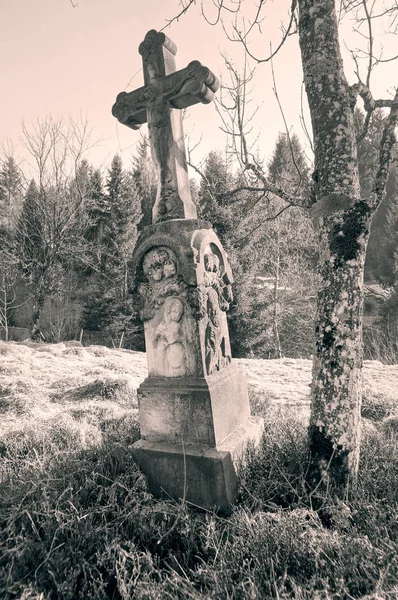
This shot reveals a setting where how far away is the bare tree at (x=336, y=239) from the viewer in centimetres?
270

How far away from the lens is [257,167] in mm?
3703

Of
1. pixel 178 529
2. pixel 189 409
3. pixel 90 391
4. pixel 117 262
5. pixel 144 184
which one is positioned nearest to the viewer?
pixel 178 529

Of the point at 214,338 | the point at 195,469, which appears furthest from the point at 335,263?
the point at 195,469

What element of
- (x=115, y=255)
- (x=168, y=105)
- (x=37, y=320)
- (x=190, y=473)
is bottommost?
(x=190, y=473)

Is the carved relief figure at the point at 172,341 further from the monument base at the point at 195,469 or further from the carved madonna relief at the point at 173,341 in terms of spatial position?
the monument base at the point at 195,469

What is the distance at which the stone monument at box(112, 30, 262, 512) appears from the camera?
3044 millimetres

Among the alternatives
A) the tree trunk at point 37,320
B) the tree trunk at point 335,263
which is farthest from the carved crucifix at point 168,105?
the tree trunk at point 37,320

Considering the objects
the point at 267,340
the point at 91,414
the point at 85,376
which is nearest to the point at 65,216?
the point at 267,340

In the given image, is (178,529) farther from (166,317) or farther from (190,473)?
(166,317)

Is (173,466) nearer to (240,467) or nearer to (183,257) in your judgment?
(240,467)

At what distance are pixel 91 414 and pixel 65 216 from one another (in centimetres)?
1522

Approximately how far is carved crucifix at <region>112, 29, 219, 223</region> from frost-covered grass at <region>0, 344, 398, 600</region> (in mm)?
2334

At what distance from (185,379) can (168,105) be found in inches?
104

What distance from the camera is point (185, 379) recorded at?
3.20m
